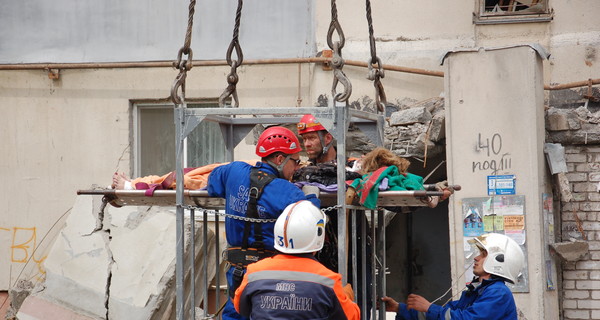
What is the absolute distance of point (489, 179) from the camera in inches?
403

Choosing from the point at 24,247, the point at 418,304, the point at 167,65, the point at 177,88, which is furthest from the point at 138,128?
the point at 418,304

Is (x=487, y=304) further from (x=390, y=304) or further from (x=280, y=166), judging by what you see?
(x=280, y=166)

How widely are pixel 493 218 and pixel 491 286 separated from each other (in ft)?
15.1

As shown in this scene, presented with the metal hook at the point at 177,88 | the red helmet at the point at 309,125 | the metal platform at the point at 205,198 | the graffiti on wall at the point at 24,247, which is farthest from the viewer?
the graffiti on wall at the point at 24,247

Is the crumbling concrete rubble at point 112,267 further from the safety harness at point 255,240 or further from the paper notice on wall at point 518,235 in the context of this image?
the safety harness at point 255,240

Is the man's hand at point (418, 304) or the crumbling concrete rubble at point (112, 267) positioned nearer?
the man's hand at point (418, 304)

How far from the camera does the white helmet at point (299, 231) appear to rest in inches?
192

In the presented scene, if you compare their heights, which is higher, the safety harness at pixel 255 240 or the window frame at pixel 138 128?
the window frame at pixel 138 128

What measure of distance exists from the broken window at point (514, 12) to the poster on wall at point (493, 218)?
7.85ft

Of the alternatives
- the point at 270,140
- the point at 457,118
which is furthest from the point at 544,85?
the point at 270,140

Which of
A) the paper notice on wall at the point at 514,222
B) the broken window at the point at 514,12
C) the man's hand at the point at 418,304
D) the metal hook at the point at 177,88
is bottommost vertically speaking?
the man's hand at the point at 418,304

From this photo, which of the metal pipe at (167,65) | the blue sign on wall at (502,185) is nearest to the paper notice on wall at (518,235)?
the blue sign on wall at (502,185)

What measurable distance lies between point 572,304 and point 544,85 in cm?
263

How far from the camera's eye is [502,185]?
10188 millimetres
